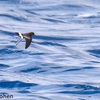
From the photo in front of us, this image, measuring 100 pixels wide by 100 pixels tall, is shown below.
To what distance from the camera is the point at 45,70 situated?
20.9 metres

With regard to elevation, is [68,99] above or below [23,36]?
below

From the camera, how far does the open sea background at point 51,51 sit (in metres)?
18.6

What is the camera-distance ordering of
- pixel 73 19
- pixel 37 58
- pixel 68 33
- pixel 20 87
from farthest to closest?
→ pixel 73 19
pixel 68 33
pixel 37 58
pixel 20 87

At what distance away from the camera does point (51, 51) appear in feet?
77.6

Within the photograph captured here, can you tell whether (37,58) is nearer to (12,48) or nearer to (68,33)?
(12,48)

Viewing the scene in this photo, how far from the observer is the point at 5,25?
2752 cm

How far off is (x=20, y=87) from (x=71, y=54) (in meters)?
4.92

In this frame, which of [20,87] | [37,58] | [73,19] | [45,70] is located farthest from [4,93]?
[73,19]

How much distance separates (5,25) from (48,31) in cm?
167

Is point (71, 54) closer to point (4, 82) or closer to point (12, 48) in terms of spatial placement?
point (12, 48)

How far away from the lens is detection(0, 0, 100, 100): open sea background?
18.6m

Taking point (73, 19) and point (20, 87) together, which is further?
point (73, 19)

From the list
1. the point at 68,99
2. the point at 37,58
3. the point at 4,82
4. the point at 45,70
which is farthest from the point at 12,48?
the point at 68,99

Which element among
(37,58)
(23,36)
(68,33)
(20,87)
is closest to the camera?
(23,36)
